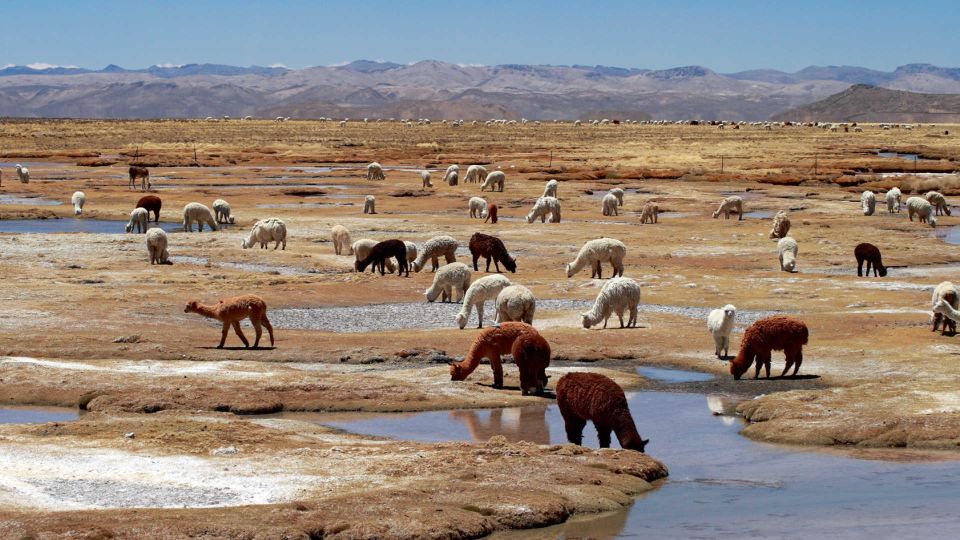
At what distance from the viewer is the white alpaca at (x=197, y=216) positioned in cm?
4125

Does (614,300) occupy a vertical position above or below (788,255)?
below

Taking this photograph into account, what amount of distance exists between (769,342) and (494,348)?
4086 millimetres

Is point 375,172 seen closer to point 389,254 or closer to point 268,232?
point 268,232

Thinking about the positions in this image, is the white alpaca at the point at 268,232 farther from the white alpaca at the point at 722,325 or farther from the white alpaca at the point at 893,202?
the white alpaca at the point at 893,202

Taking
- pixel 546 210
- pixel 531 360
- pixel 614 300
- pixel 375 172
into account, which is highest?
pixel 375 172

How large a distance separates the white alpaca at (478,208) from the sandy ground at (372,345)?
2.70 feet

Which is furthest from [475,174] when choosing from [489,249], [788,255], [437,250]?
[489,249]

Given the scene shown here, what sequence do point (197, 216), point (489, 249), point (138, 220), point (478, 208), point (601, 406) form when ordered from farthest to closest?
1. point (478, 208)
2. point (197, 216)
3. point (138, 220)
4. point (489, 249)
5. point (601, 406)

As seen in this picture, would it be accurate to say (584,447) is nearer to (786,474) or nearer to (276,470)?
(786,474)

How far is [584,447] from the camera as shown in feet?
48.4

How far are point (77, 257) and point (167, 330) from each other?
37.6 feet

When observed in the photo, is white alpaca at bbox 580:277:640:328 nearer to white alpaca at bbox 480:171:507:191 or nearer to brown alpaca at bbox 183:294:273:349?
brown alpaca at bbox 183:294:273:349

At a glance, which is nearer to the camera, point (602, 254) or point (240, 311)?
point (240, 311)

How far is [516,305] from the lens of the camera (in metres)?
22.1
